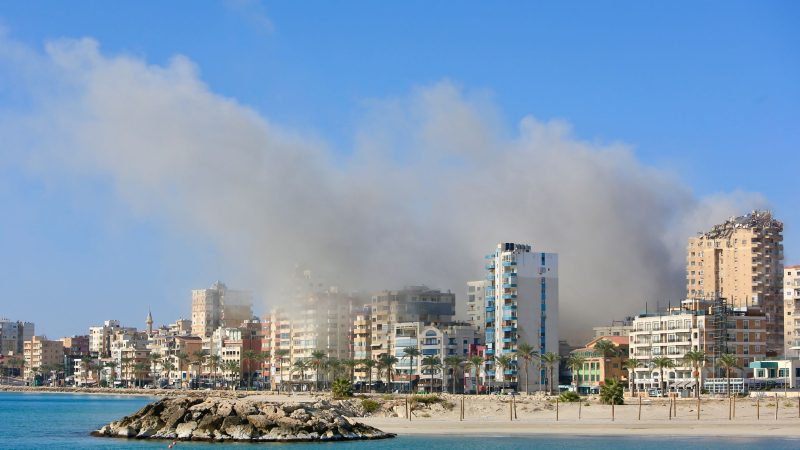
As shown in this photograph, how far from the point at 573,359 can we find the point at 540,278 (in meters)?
16.7

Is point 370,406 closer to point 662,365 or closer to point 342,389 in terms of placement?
point 342,389

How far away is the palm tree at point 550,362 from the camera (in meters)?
181

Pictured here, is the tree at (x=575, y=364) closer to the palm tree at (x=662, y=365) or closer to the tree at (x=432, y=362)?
the palm tree at (x=662, y=365)

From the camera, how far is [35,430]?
126062mm

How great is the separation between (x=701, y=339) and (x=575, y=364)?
22799 mm

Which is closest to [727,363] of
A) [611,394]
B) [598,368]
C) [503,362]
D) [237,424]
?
[611,394]

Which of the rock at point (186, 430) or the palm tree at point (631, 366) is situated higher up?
the palm tree at point (631, 366)

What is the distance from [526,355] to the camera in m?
185

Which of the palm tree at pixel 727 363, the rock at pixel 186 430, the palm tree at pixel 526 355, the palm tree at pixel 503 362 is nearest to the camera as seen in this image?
the rock at pixel 186 430

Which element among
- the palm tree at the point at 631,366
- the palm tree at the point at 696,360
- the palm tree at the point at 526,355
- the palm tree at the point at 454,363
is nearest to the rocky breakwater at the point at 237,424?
the palm tree at the point at 696,360

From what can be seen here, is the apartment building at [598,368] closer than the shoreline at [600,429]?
No

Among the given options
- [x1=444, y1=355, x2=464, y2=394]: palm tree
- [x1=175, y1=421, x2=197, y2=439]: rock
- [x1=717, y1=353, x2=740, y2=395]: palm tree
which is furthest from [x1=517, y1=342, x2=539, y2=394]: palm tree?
[x1=175, y1=421, x2=197, y2=439]: rock

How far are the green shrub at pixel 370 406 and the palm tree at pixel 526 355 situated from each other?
2053 inches

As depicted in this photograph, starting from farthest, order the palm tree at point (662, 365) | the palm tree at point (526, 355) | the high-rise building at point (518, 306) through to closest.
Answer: the high-rise building at point (518, 306) → the palm tree at point (526, 355) → the palm tree at point (662, 365)
